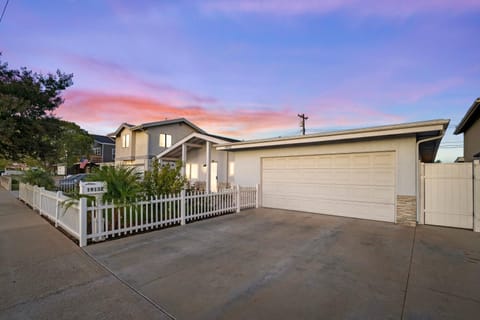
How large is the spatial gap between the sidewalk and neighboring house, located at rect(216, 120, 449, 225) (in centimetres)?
691

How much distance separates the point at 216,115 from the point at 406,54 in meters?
11.4

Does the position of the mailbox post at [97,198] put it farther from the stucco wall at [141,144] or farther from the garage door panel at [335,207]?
the stucco wall at [141,144]

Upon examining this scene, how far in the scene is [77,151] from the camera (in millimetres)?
27453

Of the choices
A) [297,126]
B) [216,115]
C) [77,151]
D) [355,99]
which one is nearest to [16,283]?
[355,99]

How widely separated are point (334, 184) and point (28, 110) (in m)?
14.4

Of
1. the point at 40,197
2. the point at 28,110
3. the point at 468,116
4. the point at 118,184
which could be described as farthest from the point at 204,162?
the point at 468,116

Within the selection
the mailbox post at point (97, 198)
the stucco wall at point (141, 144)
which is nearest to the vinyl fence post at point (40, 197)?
the mailbox post at point (97, 198)

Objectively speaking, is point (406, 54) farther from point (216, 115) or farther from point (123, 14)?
point (216, 115)

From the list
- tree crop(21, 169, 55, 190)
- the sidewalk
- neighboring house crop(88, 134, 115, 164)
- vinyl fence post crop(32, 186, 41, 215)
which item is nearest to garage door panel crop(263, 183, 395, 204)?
the sidewalk

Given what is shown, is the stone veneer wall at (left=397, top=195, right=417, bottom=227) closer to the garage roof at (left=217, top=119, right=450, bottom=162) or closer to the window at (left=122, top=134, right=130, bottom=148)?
the garage roof at (left=217, top=119, right=450, bottom=162)

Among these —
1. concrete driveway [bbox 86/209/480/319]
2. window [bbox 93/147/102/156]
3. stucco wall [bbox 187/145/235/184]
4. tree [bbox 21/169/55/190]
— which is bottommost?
concrete driveway [bbox 86/209/480/319]

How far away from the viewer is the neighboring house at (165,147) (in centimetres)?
1248

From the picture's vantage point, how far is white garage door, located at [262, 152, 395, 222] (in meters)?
7.10

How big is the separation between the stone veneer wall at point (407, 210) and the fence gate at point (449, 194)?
1.82 feet
